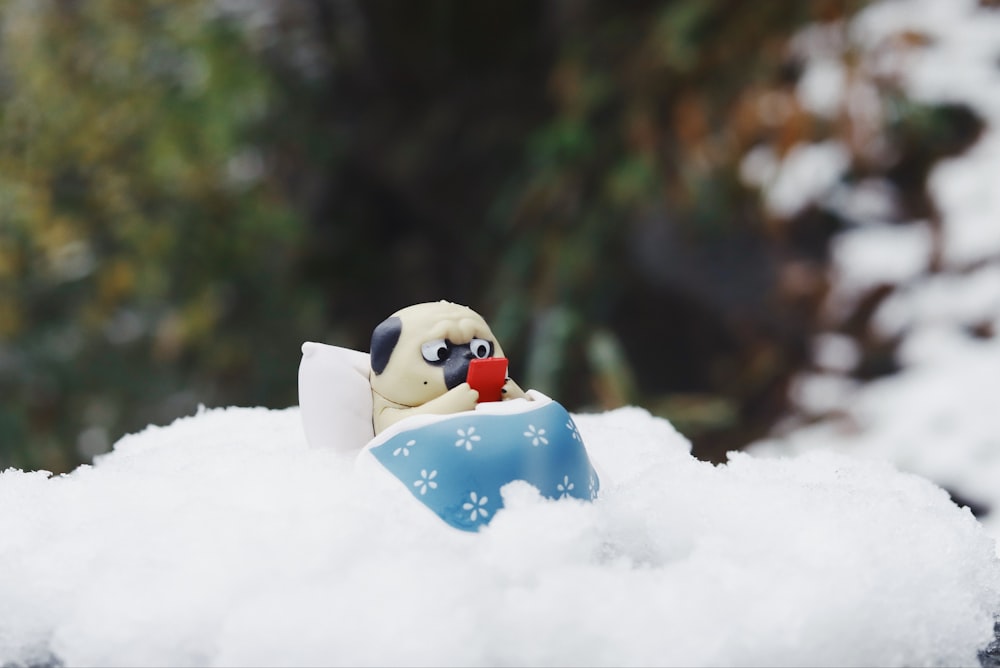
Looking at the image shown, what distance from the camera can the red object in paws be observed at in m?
0.73

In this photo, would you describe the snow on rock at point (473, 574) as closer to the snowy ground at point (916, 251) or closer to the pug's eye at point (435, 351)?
the pug's eye at point (435, 351)

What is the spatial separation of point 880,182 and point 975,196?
0.68ft

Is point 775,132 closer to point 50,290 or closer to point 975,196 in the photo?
point 975,196

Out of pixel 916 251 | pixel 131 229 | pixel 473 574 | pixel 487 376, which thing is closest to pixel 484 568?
pixel 473 574

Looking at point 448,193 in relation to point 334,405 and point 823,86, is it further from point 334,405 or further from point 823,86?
point 334,405

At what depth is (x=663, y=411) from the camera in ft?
6.54

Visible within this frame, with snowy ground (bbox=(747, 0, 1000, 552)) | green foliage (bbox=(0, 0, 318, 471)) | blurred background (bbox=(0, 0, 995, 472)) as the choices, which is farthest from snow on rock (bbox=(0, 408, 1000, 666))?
green foliage (bbox=(0, 0, 318, 471))

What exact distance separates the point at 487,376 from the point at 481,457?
3.7 inches

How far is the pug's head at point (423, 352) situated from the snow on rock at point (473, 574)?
75 millimetres

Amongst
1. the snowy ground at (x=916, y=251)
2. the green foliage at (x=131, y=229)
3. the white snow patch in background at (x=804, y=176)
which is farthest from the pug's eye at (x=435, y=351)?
the green foliage at (x=131, y=229)

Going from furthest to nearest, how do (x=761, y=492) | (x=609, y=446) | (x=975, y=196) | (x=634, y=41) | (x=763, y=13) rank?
(x=634, y=41) < (x=763, y=13) < (x=975, y=196) < (x=609, y=446) < (x=761, y=492)

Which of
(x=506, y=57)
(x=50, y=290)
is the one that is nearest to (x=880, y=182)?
(x=506, y=57)

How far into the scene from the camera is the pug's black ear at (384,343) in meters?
0.75

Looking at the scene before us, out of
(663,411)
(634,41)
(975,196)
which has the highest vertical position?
(634,41)
